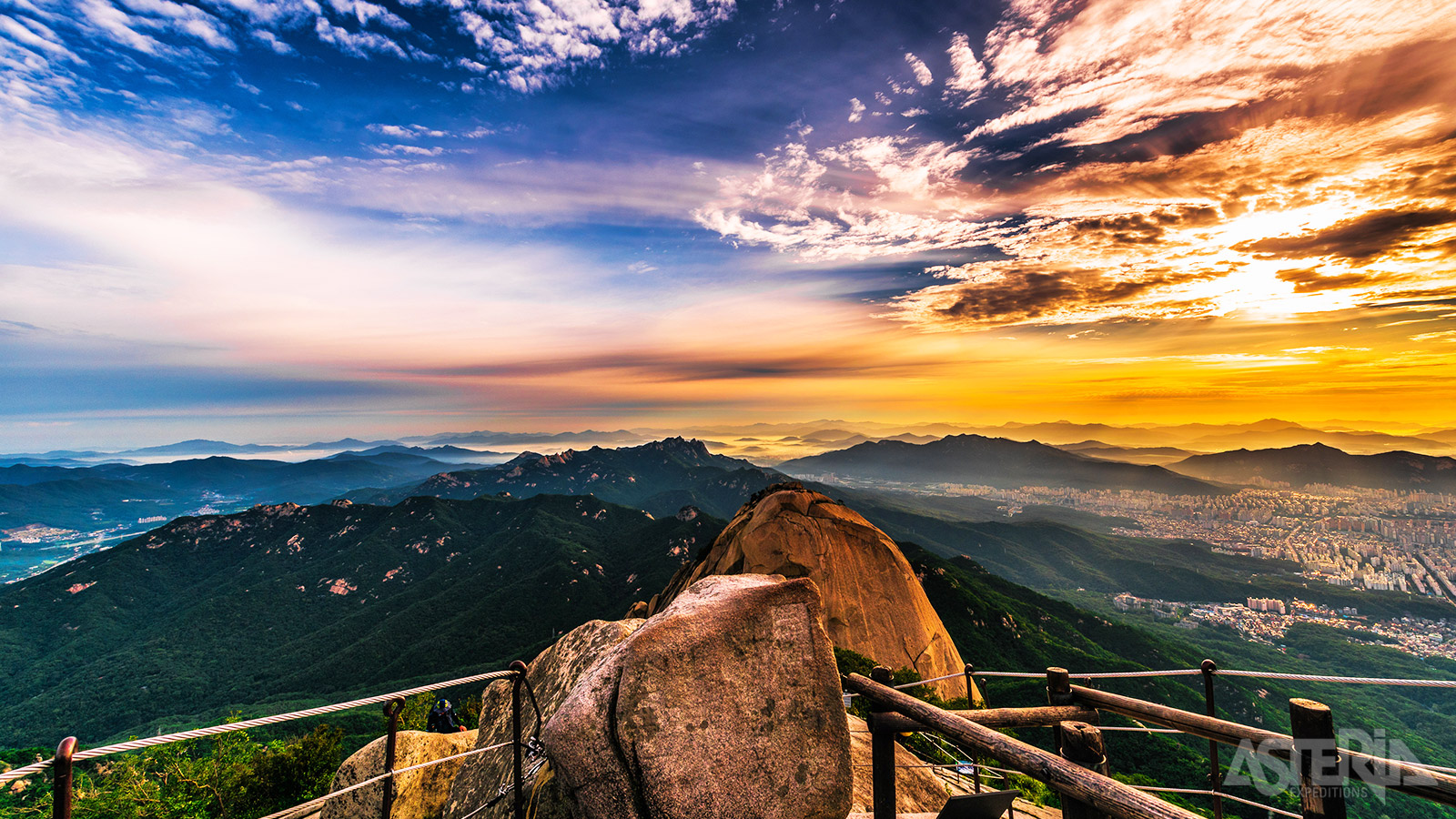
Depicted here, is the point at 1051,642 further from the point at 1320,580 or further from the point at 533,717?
the point at 1320,580

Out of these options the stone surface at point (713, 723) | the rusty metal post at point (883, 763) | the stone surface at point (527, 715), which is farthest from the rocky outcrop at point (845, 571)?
the stone surface at point (713, 723)

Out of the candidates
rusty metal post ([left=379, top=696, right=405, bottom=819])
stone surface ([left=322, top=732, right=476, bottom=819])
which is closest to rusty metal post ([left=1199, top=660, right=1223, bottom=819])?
rusty metal post ([left=379, top=696, right=405, bottom=819])

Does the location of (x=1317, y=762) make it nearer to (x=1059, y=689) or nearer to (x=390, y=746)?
(x=1059, y=689)

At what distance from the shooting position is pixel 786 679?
6055 millimetres

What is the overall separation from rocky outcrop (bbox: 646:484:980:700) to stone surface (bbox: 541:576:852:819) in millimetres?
29831

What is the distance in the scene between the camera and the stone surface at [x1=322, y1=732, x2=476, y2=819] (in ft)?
35.0

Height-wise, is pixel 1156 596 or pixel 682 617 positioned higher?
pixel 682 617

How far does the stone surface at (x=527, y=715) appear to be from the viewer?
7328 millimetres

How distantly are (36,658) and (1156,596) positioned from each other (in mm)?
331990

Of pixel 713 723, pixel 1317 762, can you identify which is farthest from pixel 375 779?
pixel 1317 762

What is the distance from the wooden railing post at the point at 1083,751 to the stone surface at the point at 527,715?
6130mm

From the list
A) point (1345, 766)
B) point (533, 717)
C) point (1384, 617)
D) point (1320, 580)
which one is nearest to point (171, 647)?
point (533, 717)

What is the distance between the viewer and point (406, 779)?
11.0 meters

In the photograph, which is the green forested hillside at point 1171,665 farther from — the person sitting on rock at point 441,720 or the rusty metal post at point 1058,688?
the rusty metal post at point 1058,688
